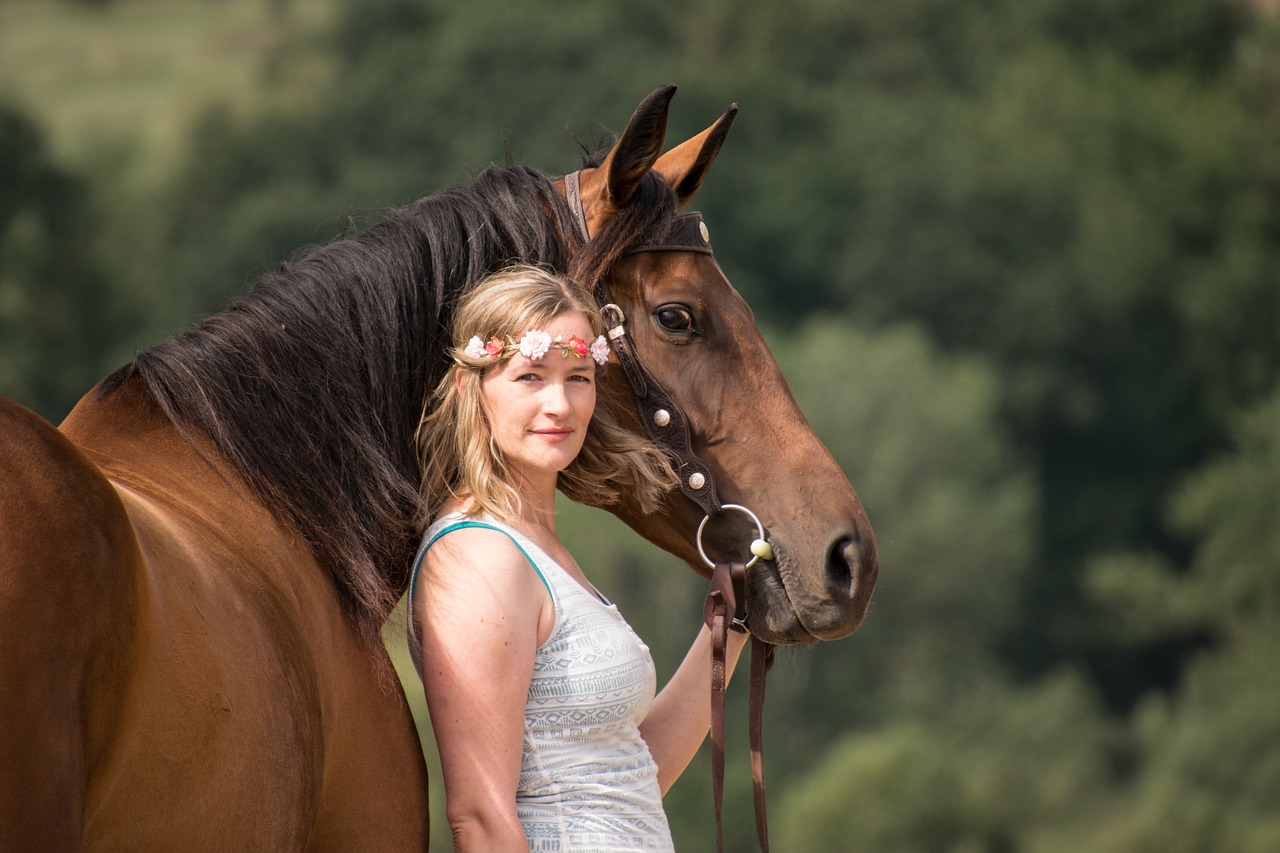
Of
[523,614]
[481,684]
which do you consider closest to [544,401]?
[523,614]

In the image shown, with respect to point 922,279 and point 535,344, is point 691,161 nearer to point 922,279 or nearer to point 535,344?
point 535,344

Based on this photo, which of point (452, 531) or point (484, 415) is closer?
point (452, 531)

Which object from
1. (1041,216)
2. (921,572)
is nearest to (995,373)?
(1041,216)

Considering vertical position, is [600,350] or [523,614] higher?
[600,350]

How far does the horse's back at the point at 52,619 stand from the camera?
1490 millimetres

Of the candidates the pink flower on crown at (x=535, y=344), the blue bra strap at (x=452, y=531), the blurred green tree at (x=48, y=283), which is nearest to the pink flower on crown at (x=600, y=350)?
the pink flower on crown at (x=535, y=344)

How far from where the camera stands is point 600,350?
253 centimetres

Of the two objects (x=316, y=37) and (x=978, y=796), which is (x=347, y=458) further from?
(x=316, y=37)

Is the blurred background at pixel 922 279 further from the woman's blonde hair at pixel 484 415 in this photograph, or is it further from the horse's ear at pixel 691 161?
the woman's blonde hair at pixel 484 415

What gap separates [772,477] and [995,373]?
49947mm

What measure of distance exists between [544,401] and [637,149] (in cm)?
52

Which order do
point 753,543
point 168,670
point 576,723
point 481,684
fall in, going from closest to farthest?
point 168,670, point 481,684, point 576,723, point 753,543

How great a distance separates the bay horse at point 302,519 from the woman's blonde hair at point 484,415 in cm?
5

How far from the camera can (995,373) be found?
51.1 meters
